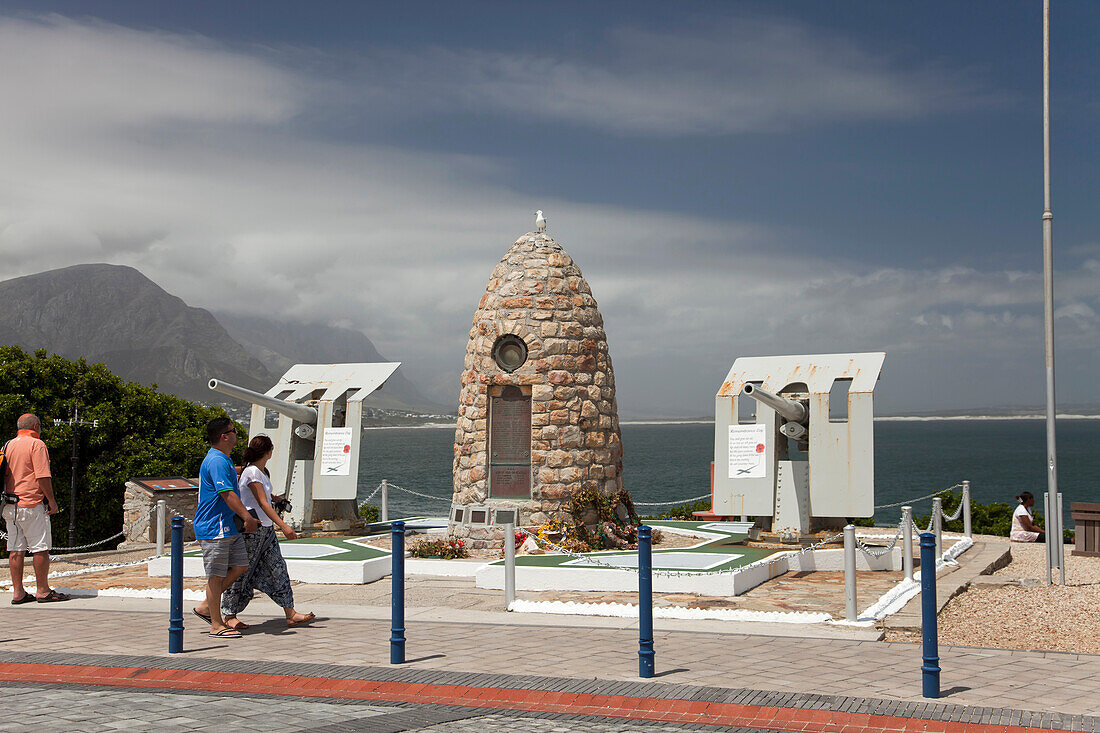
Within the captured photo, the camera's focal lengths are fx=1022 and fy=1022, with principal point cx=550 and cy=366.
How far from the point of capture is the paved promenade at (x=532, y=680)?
6066mm

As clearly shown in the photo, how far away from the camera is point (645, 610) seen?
7.10m

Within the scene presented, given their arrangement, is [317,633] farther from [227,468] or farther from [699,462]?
[699,462]

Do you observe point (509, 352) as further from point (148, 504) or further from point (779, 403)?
point (148, 504)

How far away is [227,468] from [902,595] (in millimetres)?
7232

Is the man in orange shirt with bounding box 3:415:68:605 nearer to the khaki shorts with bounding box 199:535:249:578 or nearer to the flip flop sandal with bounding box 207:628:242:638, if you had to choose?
the khaki shorts with bounding box 199:535:249:578

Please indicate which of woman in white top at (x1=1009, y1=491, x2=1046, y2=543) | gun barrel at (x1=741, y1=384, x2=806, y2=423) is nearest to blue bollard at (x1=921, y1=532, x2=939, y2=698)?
gun barrel at (x1=741, y1=384, x2=806, y2=423)

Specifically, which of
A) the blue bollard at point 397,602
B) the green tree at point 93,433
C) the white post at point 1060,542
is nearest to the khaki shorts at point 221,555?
the blue bollard at point 397,602

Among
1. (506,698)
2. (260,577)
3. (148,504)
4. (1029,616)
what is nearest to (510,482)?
(148,504)

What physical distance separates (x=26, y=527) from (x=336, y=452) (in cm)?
674

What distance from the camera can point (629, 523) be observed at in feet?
53.8

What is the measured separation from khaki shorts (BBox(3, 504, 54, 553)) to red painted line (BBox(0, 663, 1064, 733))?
11.4ft

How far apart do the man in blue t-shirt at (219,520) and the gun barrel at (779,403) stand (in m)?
7.53

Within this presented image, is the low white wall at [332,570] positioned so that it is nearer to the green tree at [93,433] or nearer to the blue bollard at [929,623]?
the green tree at [93,433]

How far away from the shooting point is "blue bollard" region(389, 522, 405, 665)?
7512 millimetres
